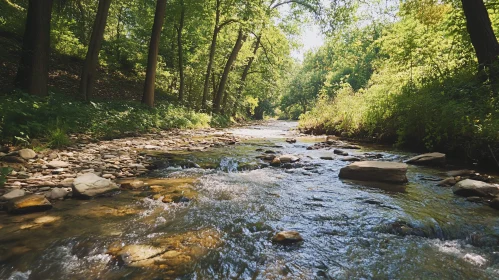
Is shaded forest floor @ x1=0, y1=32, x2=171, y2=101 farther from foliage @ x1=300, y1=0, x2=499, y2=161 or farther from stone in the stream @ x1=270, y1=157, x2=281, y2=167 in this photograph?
foliage @ x1=300, y1=0, x2=499, y2=161

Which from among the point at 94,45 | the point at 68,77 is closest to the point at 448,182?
the point at 94,45

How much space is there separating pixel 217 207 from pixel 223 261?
1338 mm

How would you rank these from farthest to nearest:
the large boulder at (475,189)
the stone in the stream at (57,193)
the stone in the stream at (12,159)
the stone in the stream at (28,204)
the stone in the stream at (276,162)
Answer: the stone in the stream at (276,162), the stone in the stream at (12,159), the large boulder at (475,189), the stone in the stream at (57,193), the stone in the stream at (28,204)

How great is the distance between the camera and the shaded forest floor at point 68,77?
12.2 metres

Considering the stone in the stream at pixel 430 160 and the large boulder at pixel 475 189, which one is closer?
the large boulder at pixel 475 189

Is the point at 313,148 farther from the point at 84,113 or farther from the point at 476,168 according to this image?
the point at 84,113

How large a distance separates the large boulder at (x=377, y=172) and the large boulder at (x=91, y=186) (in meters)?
4.34

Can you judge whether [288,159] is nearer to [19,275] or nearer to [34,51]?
[19,275]

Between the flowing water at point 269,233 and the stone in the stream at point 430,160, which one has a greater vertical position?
the stone in the stream at point 430,160

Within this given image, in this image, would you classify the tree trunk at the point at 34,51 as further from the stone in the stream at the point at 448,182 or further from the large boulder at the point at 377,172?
the stone in the stream at the point at 448,182

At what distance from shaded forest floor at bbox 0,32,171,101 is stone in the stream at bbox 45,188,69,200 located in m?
7.09

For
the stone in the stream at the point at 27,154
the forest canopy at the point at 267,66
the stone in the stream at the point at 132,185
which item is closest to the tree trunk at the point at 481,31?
the forest canopy at the point at 267,66

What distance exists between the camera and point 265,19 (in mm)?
17078

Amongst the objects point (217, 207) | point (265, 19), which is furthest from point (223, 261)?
point (265, 19)
